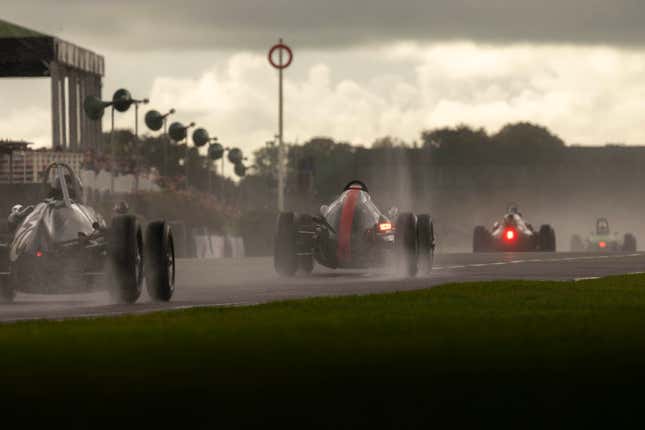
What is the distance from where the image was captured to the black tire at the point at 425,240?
1220 inches

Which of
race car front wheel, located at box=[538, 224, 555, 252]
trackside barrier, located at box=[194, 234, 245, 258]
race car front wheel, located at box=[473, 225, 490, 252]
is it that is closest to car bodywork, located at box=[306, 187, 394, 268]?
race car front wheel, located at box=[538, 224, 555, 252]

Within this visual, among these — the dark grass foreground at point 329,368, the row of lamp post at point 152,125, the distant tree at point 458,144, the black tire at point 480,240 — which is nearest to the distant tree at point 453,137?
the distant tree at point 458,144

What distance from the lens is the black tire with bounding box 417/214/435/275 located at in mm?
30984

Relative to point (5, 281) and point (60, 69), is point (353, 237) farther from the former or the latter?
point (60, 69)

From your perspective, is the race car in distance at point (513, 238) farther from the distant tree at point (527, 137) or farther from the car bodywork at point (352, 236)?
the distant tree at point (527, 137)

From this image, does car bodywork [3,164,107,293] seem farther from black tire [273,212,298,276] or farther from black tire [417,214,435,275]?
black tire [417,214,435,275]

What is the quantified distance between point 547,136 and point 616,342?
14753cm

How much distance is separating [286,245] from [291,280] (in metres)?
1.13

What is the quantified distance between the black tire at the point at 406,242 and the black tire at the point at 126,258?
8.83 m

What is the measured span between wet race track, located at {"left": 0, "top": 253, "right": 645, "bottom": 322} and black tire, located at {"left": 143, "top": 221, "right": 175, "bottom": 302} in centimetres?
23

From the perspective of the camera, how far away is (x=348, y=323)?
17.5 meters

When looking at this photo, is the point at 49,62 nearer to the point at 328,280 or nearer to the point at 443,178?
the point at 443,178

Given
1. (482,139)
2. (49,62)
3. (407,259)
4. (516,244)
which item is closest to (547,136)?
(482,139)

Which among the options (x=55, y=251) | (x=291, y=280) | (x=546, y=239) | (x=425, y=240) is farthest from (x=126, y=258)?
(x=546, y=239)
